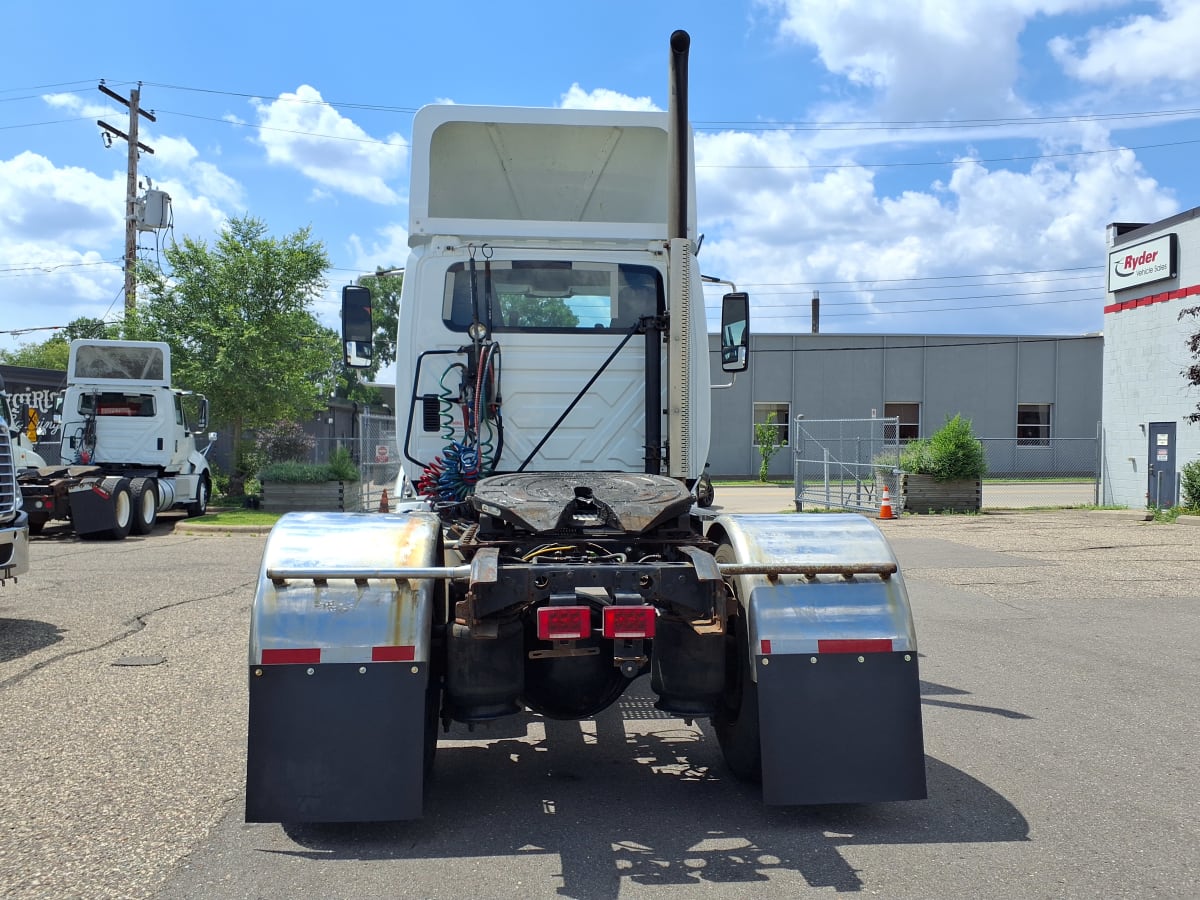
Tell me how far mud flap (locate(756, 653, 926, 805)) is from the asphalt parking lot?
0.73 feet

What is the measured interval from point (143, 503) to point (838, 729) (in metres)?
16.8

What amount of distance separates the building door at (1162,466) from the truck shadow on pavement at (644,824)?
19.6 meters

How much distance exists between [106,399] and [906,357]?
30458mm

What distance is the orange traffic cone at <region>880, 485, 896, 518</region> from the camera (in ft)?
65.1

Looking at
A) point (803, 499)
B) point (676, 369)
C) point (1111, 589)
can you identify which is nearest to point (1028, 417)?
point (803, 499)

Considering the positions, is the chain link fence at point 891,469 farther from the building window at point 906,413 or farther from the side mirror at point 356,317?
the side mirror at point 356,317

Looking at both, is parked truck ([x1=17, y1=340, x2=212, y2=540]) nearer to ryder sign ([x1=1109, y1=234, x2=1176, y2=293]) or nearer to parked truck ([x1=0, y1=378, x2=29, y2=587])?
parked truck ([x1=0, y1=378, x2=29, y2=587])

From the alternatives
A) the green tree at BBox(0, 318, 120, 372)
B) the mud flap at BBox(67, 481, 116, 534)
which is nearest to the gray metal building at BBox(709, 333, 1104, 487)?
the mud flap at BBox(67, 481, 116, 534)

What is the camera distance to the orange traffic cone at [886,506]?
1984 cm

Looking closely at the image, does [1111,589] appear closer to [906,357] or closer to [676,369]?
[676,369]

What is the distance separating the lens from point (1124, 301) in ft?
78.3

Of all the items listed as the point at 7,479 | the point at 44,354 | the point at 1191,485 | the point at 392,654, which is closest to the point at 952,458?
the point at 1191,485

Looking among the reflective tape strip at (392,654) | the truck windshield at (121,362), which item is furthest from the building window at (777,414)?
the reflective tape strip at (392,654)

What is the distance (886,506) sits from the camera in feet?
65.4
